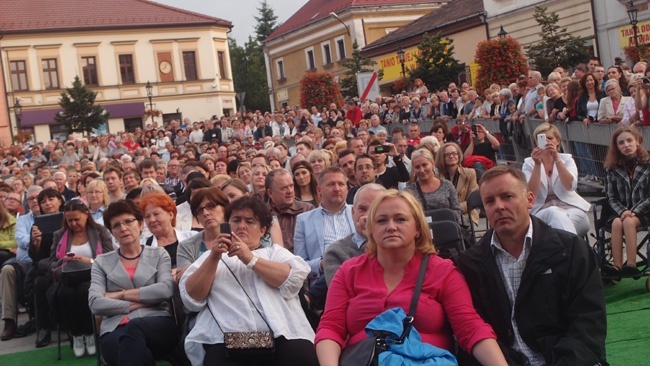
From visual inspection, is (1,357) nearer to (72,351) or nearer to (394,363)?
(72,351)

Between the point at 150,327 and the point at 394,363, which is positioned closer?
the point at 394,363

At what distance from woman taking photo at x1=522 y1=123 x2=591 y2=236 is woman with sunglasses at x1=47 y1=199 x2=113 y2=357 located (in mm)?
4131

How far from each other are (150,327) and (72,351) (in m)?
2.96

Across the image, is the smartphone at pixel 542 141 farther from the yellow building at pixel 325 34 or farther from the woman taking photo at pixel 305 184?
the yellow building at pixel 325 34

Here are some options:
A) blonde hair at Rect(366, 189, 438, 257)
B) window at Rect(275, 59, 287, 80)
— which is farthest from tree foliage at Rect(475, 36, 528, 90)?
window at Rect(275, 59, 287, 80)

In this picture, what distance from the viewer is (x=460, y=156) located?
10.0 metres

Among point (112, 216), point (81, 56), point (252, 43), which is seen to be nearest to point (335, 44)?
point (81, 56)

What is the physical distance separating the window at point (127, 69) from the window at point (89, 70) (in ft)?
6.31

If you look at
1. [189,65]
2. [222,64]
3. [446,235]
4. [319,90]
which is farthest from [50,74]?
[446,235]

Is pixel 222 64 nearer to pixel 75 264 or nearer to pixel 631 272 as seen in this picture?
pixel 75 264

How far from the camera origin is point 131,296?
7008 mm

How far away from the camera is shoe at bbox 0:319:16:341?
1030 centimetres

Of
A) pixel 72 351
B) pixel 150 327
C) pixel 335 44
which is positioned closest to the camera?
pixel 150 327

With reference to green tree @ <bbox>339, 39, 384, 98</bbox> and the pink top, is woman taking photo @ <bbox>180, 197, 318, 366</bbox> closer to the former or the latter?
the pink top
